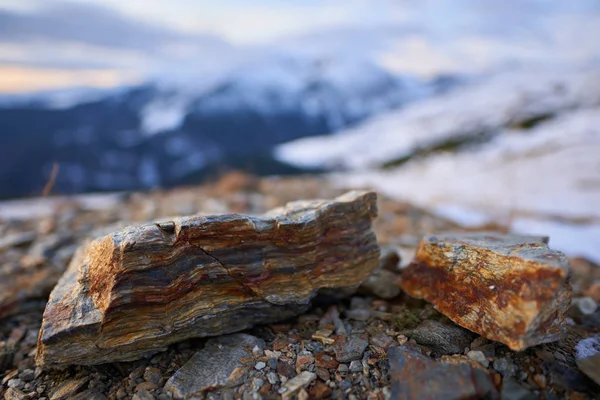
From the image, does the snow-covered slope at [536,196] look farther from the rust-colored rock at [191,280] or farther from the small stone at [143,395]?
the small stone at [143,395]

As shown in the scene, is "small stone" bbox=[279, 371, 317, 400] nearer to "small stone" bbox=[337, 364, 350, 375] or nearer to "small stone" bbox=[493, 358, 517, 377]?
"small stone" bbox=[337, 364, 350, 375]

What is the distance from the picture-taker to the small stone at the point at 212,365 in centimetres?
305

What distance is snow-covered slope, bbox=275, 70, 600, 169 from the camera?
10688cm

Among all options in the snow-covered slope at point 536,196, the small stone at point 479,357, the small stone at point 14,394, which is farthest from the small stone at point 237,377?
the snow-covered slope at point 536,196

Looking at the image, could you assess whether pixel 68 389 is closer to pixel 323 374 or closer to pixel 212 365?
pixel 212 365

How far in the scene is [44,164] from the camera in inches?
4823

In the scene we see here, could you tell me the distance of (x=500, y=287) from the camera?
3.17 m

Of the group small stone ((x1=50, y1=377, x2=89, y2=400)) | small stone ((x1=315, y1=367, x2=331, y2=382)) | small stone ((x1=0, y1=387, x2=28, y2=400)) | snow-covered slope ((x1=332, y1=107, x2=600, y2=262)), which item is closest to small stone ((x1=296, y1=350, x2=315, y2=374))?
small stone ((x1=315, y1=367, x2=331, y2=382))

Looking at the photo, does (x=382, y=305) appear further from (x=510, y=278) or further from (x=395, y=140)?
(x=395, y=140)

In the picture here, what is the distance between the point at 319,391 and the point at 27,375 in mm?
3019

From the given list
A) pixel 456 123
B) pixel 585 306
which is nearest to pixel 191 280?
pixel 585 306

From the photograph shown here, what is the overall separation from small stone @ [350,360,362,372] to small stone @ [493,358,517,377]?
3.87 feet

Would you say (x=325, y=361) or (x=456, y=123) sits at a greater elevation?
(x=325, y=361)

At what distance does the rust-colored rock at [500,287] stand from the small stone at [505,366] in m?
0.20
